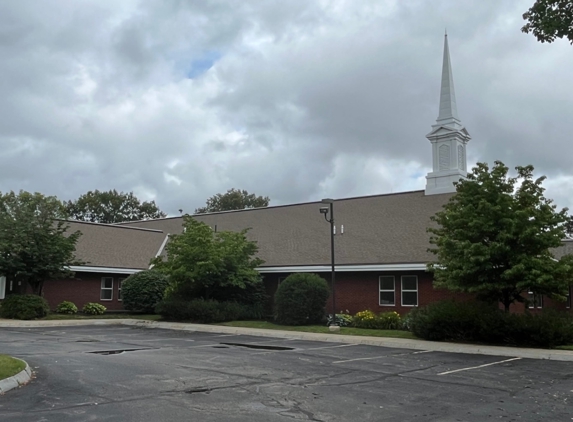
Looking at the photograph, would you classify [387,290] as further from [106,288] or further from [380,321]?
[106,288]

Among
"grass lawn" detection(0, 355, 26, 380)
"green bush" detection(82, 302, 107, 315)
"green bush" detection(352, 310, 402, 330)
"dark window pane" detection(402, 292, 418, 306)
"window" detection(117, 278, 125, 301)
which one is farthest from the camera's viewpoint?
"window" detection(117, 278, 125, 301)

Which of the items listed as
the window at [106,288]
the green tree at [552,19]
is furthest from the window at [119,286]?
the green tree at [552,19]

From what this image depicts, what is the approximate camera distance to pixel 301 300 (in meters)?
26.8

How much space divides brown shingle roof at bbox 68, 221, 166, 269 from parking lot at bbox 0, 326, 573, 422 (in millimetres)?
15668

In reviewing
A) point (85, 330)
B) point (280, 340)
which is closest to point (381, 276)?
point (280, 340)

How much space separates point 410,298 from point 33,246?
17917 millimetres

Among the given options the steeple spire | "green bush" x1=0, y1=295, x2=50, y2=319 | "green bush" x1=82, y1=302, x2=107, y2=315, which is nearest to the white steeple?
the steeple spire

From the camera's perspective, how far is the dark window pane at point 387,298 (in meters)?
28.5

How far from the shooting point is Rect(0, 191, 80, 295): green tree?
29.0 meters

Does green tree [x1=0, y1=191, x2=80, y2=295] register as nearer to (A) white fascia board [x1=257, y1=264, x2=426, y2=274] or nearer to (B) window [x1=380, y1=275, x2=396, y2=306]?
(A) white fascia board [x1=257, y1=264, x2=426, y2=274]

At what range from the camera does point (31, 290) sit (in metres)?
31.8

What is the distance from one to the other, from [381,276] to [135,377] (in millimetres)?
18707

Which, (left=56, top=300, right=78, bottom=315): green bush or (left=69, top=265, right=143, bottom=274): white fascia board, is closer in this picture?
(left=56, top=300, right=78, bottom=315): green bush

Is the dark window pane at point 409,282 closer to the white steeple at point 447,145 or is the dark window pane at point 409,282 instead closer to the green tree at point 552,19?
the white steeple at point 447,145
